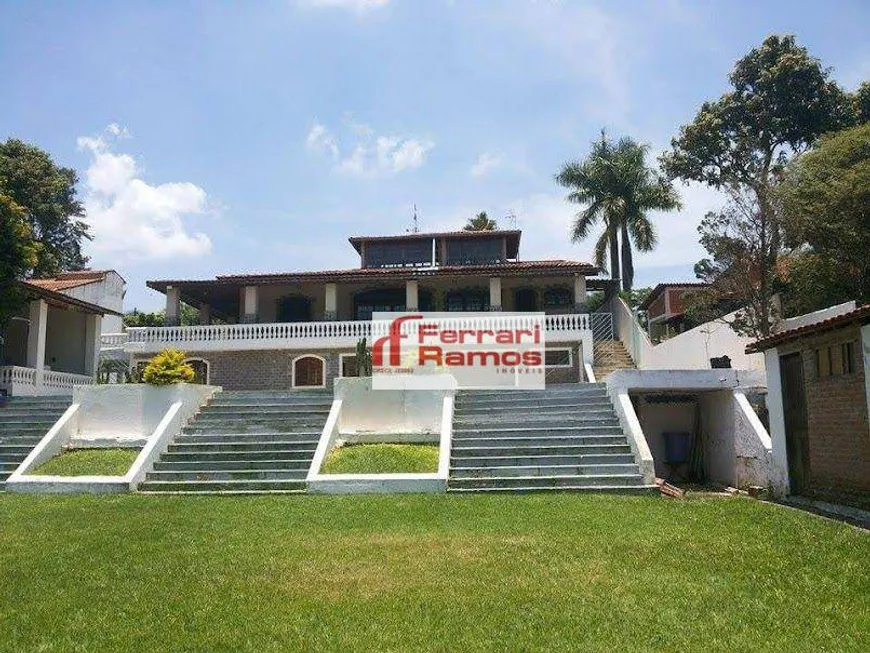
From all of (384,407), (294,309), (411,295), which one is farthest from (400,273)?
(384,407)

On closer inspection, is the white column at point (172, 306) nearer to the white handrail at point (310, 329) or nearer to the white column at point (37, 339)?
the white handrail at point (310, 329)

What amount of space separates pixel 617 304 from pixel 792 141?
10.2 meters

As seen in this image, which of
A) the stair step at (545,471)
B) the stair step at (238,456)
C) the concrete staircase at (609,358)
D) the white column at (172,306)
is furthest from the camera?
the white column at (172,306)

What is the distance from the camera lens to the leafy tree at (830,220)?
1647 cm

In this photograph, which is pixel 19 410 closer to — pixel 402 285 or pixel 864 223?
pixel 402 285

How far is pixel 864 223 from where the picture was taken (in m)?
16.5

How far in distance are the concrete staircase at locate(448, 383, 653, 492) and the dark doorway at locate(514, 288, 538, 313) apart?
978cm

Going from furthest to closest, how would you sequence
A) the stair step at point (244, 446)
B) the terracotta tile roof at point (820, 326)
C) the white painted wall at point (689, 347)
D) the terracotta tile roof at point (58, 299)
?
the terracotta tile roof at point (58, 299)
the white painted wall at point (689, 347)
the stair step at point (244, 446)
the terracotta tile roof at point (820, 326)

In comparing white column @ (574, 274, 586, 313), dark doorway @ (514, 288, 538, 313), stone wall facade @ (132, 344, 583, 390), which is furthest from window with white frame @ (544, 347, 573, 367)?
stone wall facade @ (132, 344, 583, 390)

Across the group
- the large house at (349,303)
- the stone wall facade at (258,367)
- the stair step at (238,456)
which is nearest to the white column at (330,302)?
the large house at (349,303)

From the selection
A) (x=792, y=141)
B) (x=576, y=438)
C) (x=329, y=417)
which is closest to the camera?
(x=576, y=438)

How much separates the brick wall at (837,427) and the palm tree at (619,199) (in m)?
22.3

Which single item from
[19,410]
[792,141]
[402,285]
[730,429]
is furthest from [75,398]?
[792,141]

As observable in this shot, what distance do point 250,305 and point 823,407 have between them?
19.5 m
